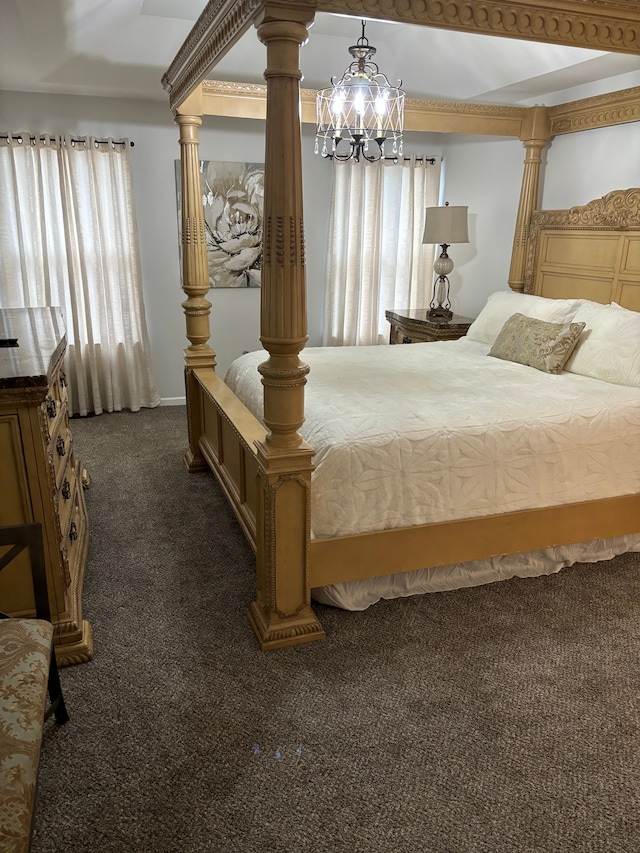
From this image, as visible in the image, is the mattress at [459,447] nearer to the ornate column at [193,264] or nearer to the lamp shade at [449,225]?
the ornate column at [193,264]

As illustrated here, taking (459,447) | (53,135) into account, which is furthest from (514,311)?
(53,135)

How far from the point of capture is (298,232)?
1.99 meters

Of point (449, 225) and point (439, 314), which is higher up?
point (449, 225)

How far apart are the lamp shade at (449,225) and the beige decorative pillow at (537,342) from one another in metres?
1.14

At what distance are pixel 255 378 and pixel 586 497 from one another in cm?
167

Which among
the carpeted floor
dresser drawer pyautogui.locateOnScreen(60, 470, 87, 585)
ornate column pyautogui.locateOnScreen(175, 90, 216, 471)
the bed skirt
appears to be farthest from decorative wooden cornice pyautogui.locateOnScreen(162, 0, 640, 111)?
the carpeted floor

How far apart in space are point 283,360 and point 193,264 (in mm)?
1869

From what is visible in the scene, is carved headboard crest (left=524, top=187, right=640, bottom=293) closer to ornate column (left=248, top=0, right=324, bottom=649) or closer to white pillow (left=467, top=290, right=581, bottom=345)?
white pillow (left=467, top=290, right=581, bottom=345)

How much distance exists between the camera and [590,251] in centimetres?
389

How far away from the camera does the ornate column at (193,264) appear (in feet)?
11.6

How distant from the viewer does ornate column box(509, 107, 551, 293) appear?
414 centimetres

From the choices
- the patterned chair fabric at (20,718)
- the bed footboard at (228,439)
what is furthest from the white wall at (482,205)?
the patterned chair fabric at (20,718)

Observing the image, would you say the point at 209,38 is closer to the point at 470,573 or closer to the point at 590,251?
the point at 470,573

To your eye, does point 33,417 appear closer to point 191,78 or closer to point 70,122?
point 191,78
